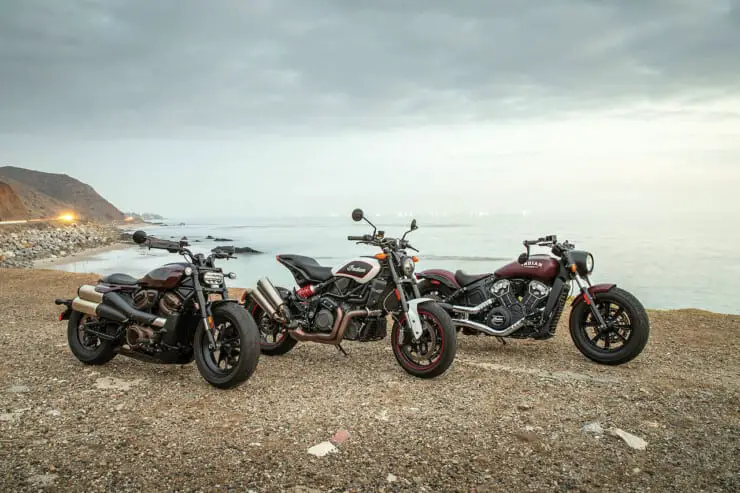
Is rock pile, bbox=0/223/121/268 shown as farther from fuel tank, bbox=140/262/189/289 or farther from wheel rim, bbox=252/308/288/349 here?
fuel tank, bbox=140/262/189/289

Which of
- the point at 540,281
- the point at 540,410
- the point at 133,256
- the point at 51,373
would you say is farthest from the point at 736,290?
the point at 133,256

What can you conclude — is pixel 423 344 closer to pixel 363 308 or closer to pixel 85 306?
pixel 363 308

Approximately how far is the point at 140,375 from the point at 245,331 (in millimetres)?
1687

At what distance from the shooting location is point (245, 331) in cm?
510

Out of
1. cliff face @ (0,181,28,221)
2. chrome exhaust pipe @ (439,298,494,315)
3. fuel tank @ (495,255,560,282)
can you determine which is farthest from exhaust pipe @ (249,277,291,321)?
cliff face @ (0,181,28,221)

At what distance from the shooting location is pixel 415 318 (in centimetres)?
576

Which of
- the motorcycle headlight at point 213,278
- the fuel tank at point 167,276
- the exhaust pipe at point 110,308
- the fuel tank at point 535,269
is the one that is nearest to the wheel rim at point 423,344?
the fuel tank at point 535,269

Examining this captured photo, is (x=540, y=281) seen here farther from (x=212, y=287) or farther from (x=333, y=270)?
(x=212, y=287)

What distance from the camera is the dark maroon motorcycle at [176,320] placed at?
526cm

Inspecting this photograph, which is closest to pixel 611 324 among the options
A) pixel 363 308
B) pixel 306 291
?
pixel 363 308

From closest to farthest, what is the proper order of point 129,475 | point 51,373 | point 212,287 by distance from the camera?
point 129,475, point 212,287, point 51,373

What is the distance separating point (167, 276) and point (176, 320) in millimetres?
465

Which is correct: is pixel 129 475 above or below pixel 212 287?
below

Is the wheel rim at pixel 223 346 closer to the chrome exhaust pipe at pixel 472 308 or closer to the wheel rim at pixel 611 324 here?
the chrome exhaust pipe at pixel 472 308
